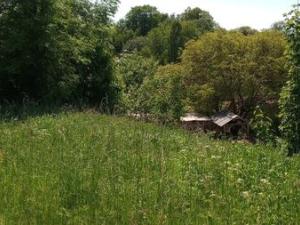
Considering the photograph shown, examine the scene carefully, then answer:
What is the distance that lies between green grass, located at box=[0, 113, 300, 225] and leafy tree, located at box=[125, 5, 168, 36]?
115m

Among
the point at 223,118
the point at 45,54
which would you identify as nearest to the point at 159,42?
the point at 223,118

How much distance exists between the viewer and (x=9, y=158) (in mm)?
7211

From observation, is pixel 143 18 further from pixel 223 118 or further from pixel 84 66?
pixel 84 66

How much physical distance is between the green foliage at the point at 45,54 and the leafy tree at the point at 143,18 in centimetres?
9993

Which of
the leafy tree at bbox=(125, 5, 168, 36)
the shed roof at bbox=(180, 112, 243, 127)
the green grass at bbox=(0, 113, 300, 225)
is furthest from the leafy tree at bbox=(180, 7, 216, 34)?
the green grass at bbox=(0, 113, 300, 225)

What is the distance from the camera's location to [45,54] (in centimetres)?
1895

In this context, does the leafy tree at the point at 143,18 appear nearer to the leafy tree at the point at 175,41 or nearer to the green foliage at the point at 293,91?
the leafy tree at the point at 175,41

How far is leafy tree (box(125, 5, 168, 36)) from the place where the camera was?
123m

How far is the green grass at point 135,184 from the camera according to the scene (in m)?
5.23

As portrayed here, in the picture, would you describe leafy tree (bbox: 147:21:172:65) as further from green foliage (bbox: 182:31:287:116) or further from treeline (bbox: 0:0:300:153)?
treeline (bbox: 0:0:300:153)

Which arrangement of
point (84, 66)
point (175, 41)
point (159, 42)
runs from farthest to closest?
point (159, 42) < point (175, 41) < point (84, 66)

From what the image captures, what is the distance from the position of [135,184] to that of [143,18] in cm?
12113

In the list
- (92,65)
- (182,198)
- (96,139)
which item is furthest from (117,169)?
(92,65)

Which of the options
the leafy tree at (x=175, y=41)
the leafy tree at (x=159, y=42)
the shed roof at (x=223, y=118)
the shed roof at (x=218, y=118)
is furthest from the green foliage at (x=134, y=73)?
the leafy tree at (x=159, y=42)
